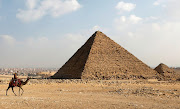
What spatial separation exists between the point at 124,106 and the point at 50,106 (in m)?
3.26

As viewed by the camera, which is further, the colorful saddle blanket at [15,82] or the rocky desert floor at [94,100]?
the colorful saddle blanket at [15,82]

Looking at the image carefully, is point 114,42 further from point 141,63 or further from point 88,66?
point 88,66

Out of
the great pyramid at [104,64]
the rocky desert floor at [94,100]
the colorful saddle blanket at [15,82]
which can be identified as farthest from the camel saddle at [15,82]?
the great pyramid at [104,64]

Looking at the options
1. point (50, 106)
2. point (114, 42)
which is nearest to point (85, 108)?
point (50, 106)

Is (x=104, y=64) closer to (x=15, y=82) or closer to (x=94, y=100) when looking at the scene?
(x=15, y=82)

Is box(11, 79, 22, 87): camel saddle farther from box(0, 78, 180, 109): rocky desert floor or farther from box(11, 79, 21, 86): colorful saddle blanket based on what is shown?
box(0, 78, 180, 109): rocky desert floor

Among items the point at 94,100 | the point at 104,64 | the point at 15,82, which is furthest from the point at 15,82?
the point at 104,64

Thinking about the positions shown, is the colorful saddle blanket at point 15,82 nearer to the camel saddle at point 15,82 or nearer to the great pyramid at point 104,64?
the camel saddle at point 15,82

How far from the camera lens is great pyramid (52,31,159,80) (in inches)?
1364

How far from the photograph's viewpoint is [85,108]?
25.9 feet

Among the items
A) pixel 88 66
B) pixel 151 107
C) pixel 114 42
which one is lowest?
pixel 151 107

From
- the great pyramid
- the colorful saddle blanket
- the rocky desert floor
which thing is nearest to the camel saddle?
the colorful saddle blanket

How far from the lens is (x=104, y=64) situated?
36.8m

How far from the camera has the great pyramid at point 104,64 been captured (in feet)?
114
